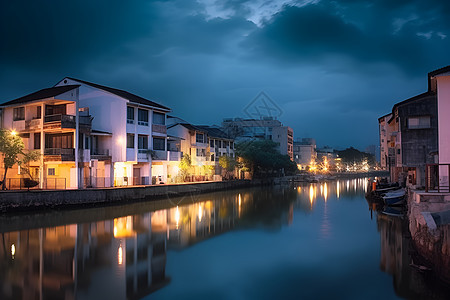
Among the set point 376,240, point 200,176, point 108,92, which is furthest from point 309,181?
point 376,240

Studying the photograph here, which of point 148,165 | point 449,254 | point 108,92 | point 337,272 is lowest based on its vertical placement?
point 337,272

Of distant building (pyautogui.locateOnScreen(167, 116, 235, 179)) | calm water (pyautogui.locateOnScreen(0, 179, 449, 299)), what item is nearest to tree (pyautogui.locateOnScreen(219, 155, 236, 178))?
distant building (pyautogui.locateOnScreen(167, 116, 235, 179))

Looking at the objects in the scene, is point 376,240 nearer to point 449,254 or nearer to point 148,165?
point 449,254

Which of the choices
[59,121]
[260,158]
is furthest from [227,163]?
[59,121]

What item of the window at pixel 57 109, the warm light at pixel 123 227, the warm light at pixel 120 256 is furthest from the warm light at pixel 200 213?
the window at pixel 57 109

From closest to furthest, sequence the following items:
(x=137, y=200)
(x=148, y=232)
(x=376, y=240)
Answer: (x=376, y=240), (x=148, y=232), (x=137, y=200)

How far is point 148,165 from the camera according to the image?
137 ft

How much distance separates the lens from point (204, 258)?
1730 cm

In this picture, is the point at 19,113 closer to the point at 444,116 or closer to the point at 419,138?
the point at 419,138

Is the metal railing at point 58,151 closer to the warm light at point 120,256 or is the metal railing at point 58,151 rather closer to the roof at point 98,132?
the roof at point 98,132

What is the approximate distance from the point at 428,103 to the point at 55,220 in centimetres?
2543

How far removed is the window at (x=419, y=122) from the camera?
2406 cm

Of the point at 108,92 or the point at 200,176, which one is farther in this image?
the point at 200,176

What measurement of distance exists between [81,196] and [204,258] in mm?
17477
